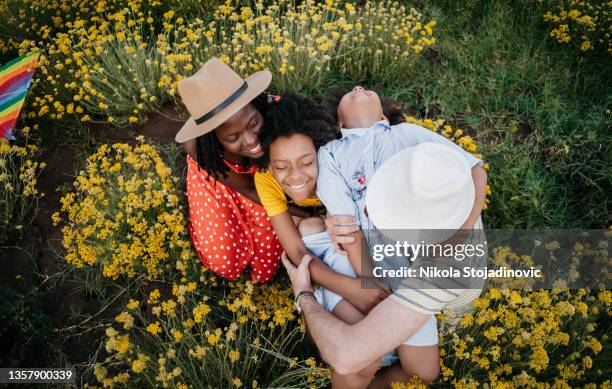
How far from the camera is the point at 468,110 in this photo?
3645mm

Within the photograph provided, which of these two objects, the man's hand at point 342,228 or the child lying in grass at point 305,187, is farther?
the man's hand at point 342,228

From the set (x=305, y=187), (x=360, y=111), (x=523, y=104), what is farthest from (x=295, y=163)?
(x=523, y=104)

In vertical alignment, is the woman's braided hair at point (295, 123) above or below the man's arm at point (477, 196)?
above

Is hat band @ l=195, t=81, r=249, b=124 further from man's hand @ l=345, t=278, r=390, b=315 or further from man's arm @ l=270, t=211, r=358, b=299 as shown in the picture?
man's hand @ l=345, t=278, r=390, b=315

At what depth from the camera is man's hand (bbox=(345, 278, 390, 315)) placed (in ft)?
7.11

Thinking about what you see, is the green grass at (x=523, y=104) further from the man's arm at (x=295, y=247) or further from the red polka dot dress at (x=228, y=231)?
the red polka dot dress at (x=228, y=231)

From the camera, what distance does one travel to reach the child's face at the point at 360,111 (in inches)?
99.6

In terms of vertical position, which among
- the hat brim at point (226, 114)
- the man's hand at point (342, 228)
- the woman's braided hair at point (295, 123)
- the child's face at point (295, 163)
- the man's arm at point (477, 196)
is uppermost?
the hat brim at point (226, 114)

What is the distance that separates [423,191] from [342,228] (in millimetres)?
644

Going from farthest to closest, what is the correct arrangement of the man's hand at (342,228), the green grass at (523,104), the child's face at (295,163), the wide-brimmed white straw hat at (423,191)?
the green grass at (523,104)
the child's face at (295,163)
the man's hand at (342,228)
the wide-brimmed white straw hat at (423,191)

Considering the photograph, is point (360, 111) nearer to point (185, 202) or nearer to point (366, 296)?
point (366, 296)

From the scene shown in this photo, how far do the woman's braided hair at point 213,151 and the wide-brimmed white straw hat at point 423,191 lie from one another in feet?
3.20

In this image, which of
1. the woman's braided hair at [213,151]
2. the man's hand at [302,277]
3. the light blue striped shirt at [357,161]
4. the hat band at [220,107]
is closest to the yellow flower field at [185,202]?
the man's hand at [302,277]

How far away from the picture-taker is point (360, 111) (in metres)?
2.54
